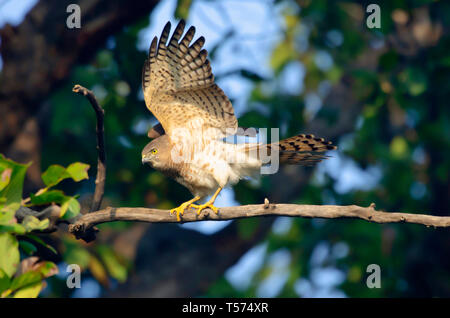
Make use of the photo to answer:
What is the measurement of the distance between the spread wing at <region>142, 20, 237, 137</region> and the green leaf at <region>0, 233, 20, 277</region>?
1.73 m

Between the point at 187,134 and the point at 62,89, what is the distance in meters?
2.86

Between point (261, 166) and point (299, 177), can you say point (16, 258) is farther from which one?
point (299, 177)

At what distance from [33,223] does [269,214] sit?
141cm

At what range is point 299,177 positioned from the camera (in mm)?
7977

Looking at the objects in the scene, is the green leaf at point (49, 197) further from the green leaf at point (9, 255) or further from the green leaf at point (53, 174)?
the green leaf at point (9, 255)

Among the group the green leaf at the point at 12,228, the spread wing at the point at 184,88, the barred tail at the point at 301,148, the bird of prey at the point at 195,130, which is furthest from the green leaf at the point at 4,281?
the barred tail at the point at 301,148

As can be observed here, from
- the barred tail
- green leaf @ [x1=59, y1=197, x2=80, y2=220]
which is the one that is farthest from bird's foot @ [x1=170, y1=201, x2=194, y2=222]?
the barred tail

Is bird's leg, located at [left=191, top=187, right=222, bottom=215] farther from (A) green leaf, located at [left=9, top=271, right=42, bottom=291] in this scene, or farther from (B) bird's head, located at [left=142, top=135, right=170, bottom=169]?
(A) green leaf, located at [left=9, top=271, right=42, bottom=291]

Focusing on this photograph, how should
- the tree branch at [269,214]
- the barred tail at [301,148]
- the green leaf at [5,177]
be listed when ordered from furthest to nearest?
the barred tail at [301,148] → the green leaf at [5,177] → the tree branch at [269,214]

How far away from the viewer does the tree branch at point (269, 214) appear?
294 centimetres

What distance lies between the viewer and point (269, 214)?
124 inches

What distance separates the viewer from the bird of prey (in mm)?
4180

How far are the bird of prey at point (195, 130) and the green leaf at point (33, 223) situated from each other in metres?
1.17
